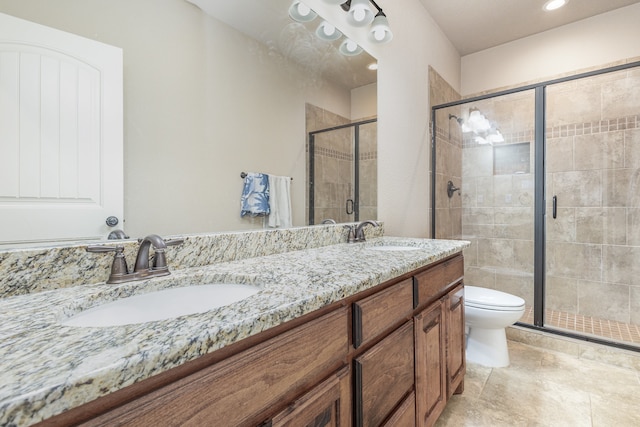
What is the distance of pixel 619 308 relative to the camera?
2422mm

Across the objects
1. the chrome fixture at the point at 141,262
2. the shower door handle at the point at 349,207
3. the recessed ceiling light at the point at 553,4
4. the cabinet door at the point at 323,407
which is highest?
the recessed ceiling light at the point at 553,4

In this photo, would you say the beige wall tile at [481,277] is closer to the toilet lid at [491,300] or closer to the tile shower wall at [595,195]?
the tile shower wall at [595,195]

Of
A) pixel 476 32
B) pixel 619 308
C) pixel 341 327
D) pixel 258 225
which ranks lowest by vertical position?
pixel 619 308

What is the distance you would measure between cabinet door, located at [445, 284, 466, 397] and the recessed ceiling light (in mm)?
2356

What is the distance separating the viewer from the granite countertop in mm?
333

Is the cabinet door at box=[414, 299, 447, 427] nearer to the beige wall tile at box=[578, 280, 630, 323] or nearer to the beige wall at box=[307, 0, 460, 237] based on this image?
the beige wall at box=[307, 0, 460, 237]

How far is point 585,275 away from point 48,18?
11.5ft

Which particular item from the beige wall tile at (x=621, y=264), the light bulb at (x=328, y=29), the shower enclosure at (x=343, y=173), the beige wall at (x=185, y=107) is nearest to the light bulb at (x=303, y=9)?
the light bulb at (x=328, y=29)

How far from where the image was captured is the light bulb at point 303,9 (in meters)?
1.42

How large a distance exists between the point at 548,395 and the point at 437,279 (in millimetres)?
1058

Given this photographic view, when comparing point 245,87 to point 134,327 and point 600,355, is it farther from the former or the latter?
point 600,355

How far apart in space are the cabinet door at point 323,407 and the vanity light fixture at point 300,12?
4.74 ft

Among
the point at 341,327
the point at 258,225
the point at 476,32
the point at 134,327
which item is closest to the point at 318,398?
the point at 341,327

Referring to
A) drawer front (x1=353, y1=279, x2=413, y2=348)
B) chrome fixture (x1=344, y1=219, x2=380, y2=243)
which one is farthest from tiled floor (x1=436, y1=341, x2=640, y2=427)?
chrome fixture (x1=344, y1=219, x2=380, y2=243)
